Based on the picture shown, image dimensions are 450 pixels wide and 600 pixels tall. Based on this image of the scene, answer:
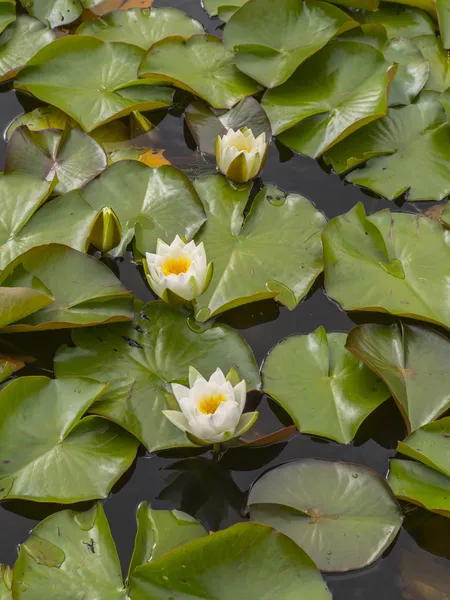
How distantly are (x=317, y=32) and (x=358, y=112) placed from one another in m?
0.51

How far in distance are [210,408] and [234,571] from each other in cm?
45

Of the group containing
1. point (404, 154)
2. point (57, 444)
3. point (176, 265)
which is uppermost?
point (176, 265)

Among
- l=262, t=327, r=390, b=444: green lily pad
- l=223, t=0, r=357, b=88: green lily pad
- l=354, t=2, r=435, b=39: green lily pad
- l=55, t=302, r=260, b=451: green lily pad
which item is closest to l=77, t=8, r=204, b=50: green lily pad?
l=223, t=0, r=357, b=88: green lily pad

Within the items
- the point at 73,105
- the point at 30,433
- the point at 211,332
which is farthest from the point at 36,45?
the point at 30,433

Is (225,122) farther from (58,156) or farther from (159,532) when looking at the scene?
(159,532)

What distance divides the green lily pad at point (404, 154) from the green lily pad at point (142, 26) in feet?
3.45

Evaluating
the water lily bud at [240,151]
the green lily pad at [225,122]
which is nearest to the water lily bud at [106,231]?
the water lily bud at [240,151]

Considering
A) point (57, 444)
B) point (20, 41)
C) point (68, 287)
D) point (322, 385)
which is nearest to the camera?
point (57, 444)

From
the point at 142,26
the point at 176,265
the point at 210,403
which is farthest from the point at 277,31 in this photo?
the point at 210,403

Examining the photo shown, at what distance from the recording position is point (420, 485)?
1.99 metres

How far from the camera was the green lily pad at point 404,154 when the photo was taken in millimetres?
2773

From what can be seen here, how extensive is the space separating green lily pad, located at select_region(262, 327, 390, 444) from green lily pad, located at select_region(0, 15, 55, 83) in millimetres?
1882

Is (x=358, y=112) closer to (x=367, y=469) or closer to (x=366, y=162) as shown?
(x=366, y=162)

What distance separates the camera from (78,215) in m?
2.54
